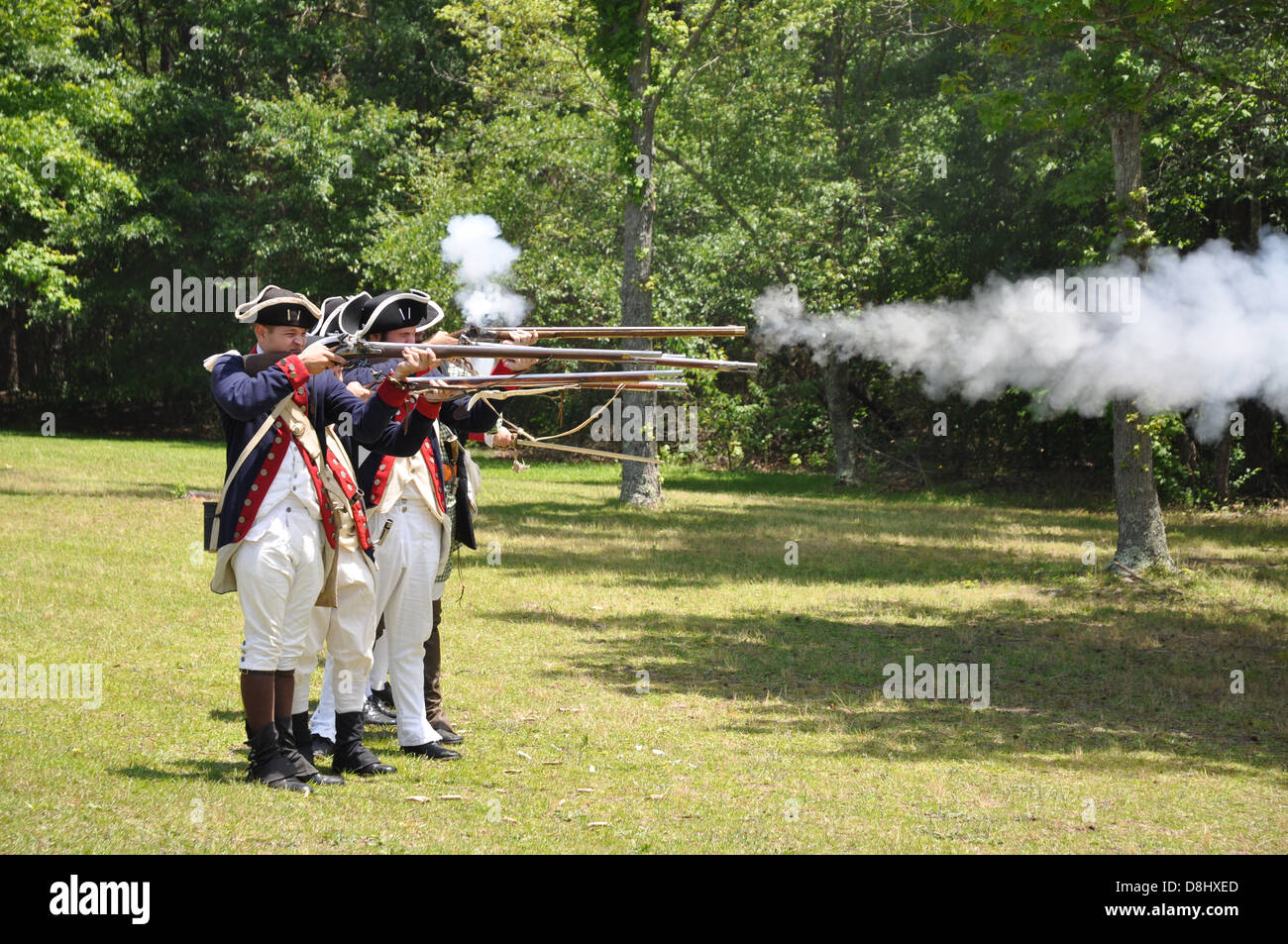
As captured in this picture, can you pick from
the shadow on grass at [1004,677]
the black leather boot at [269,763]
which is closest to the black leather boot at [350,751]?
the black leather boot at [269,763]

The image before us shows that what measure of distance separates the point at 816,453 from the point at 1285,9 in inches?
778

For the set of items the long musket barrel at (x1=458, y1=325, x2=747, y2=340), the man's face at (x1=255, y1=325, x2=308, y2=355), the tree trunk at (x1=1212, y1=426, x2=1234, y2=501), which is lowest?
the tree trunk at (x1=1212, y1=426, x2=1234, y2=501)

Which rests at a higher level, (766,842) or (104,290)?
(104,290)

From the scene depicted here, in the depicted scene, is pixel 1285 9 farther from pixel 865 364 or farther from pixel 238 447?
pixel 865 364

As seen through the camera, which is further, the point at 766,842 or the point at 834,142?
the point at 834,142

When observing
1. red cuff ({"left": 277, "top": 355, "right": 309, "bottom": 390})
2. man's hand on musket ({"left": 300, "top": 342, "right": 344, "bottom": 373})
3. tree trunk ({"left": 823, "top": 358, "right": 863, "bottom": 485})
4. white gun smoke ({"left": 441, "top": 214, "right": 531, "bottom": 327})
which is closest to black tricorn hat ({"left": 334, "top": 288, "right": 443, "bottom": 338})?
man's hand on musket ({"left": 300, "top": 342, "right": 344, "bottom": 373})

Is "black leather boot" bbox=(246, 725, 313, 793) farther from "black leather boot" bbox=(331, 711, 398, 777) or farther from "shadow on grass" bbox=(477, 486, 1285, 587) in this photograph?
"shadow on grass" bbox=(477, 486, 1285, 587)

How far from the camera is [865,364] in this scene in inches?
1241

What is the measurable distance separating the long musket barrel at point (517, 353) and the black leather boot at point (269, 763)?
203 centimetres

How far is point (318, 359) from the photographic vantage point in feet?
21.4

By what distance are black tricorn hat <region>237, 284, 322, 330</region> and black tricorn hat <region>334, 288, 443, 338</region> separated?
0.26m

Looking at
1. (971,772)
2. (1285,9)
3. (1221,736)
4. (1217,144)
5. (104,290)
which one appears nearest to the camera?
(971,772)

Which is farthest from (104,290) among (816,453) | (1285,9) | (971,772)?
(971,772)

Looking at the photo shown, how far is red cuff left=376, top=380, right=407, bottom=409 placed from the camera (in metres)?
6.64
